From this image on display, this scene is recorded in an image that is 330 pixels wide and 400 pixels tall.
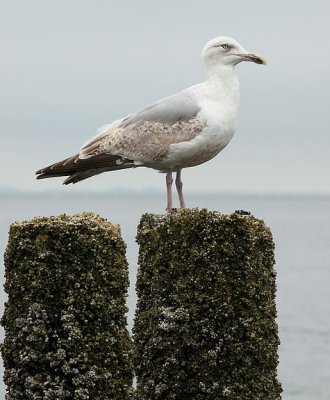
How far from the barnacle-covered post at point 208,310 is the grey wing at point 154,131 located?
1.97 m

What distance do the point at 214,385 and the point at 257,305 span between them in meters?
1.20

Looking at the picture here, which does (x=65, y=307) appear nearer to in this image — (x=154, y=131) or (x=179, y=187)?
(x=179, y=187)

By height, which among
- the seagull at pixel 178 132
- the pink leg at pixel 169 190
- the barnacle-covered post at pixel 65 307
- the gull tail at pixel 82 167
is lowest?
the barnacle-covered post at pixel 65 307

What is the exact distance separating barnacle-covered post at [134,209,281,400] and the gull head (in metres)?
3.07

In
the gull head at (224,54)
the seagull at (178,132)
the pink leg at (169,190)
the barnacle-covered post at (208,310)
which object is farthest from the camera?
the gull head at (224,54)

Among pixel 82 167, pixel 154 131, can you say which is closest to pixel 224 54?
pixel 154 131

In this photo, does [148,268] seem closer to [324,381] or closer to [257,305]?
[257,305]

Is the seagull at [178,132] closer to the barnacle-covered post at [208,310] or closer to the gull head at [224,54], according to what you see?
the gull head at [224,54]

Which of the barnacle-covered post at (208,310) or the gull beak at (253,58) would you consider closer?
the barnacle-covered post at (208,310)

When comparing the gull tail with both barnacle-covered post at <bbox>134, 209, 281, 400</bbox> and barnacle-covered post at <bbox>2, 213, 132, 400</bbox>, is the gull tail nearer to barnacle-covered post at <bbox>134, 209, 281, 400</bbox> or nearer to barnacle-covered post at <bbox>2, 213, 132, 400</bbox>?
barnacle-covered post at <bbox>134, 209, 281, 400</bbox>

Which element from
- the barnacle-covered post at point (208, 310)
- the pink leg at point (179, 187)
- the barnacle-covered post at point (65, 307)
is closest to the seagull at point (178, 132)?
the pink leg at point (179, 187)

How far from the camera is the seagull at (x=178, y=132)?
18750 millimetres

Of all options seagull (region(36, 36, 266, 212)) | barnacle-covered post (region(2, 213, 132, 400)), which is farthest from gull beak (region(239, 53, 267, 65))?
barnacle-covered post (region(2, 213, 132, 400))

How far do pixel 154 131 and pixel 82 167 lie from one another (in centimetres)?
126
